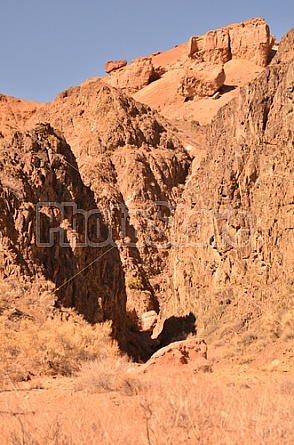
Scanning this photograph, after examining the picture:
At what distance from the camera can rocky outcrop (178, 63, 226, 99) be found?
272 ft

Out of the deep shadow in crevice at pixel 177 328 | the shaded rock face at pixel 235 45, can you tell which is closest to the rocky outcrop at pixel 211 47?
the shaded rock face at pixel 235 45

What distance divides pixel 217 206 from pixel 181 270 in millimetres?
5304

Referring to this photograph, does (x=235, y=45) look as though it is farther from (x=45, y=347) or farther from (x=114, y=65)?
(x=45, y=347)

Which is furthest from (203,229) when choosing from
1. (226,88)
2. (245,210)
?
(226,88)

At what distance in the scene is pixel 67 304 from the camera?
77.7 feet

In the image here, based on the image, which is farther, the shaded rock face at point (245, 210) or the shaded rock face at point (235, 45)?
the shaded rock face at point (235, 45)

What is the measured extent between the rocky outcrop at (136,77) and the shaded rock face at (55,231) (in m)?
67.3

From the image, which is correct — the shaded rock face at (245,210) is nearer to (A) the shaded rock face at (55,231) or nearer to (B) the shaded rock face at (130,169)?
(A) the shaded rock face at (55,231)

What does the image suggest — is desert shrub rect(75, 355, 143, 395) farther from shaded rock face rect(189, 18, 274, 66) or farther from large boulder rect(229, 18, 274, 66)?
large boulder rect(229, 18, 274, 66)

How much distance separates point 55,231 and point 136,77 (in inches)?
3018

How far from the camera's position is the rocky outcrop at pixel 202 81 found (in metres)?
83.0

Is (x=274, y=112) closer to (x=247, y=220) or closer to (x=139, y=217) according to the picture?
(x=247, y=220)

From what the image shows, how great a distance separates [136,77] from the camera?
319ft

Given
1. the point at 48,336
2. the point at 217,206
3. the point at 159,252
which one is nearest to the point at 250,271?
the point at 217,206
